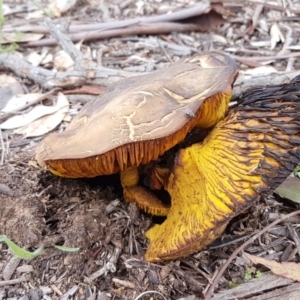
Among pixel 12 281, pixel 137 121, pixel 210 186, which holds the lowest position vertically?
pixel 12 281

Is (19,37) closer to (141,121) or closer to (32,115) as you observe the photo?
(32,115)

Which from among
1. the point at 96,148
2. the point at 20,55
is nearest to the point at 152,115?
the point at 96,148

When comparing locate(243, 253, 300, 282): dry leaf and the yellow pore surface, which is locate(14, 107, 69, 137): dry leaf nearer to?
the yellow pore surface

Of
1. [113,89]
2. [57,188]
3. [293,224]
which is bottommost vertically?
[293,224]

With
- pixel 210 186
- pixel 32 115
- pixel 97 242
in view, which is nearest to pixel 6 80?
pixel 32 115

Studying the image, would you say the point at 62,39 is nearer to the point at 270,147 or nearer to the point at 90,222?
the point at 90,222

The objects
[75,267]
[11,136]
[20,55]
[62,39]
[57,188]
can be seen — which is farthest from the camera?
[20,55]

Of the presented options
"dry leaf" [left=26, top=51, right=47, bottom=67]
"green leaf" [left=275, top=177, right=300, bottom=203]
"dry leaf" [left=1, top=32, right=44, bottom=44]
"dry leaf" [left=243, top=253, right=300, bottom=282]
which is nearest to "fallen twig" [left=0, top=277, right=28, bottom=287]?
"dry leaf" [left=243, top=253, right=300, bottom=282]
